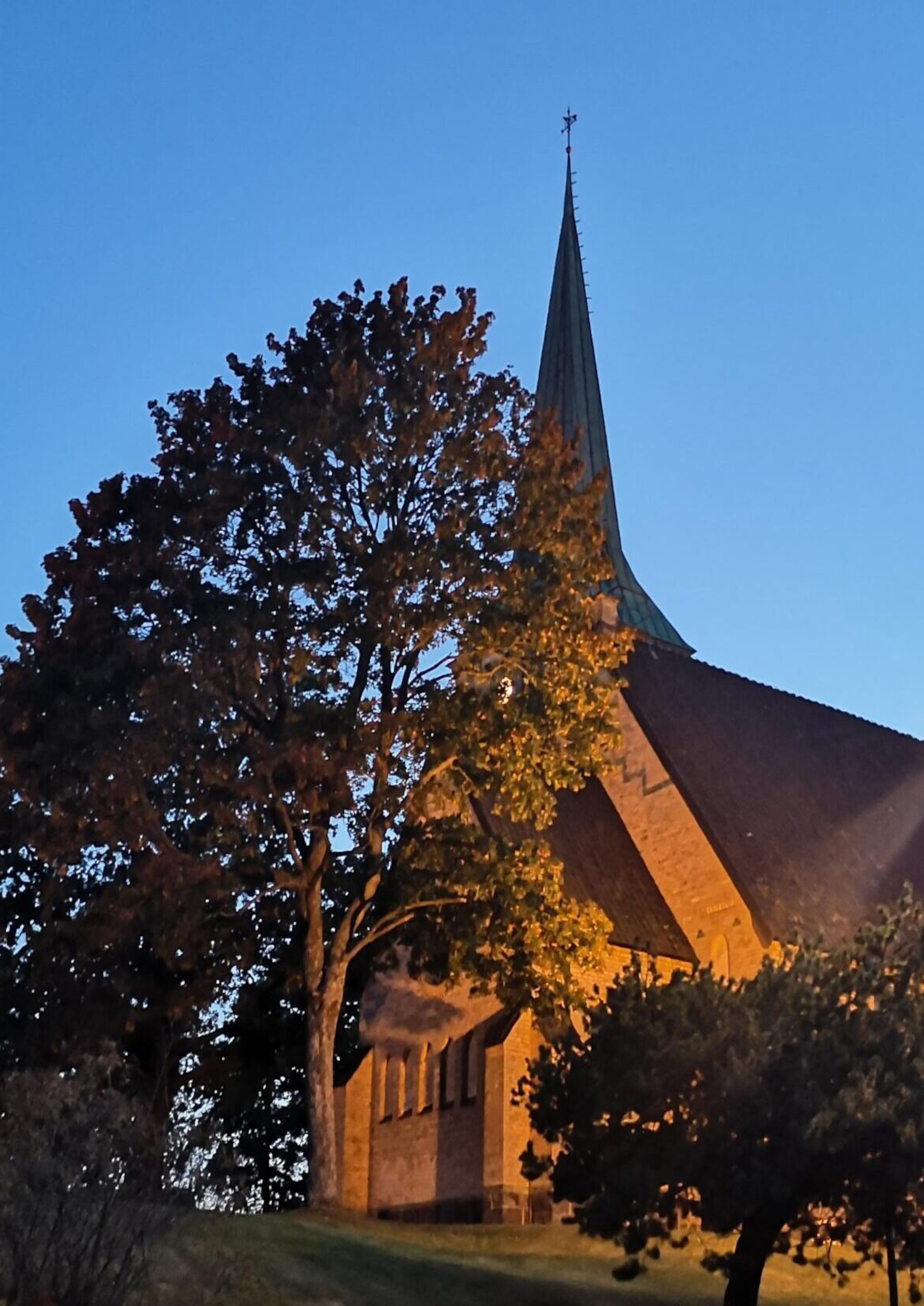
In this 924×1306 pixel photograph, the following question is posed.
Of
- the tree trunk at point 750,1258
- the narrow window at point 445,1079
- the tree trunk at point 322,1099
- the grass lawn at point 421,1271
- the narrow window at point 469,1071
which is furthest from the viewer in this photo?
the narrow window at point 445,1079

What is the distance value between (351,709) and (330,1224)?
Result: 6099mm

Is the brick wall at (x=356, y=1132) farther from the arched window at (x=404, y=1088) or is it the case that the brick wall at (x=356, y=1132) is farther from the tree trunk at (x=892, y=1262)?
the tree trunk at (x=892, y=1262)

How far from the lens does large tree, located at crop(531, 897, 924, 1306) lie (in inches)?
591

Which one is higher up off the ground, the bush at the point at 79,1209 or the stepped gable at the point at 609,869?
the stepped gable at the point at 609,869

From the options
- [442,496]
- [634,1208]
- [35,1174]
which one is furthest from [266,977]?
[35,1174]

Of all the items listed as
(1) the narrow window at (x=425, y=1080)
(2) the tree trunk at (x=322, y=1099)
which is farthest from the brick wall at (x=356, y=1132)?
(2) the tree trunk at (x=322, y=1099)

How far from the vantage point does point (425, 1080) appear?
82.7 ft

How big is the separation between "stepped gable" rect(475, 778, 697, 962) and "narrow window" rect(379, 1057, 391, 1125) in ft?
13.7

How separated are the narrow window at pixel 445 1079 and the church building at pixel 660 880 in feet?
0.07

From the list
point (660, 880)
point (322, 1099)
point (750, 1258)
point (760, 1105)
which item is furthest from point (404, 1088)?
point (760, 1105)

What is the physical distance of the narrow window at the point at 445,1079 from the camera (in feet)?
80.6

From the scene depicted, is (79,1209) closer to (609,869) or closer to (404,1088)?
(404,1088)

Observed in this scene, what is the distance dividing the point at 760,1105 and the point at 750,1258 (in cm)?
187

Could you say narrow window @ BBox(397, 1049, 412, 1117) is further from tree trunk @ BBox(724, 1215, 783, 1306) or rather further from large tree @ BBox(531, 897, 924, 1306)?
tree trunk @ BBox(724, 1215, 783, 1306)
